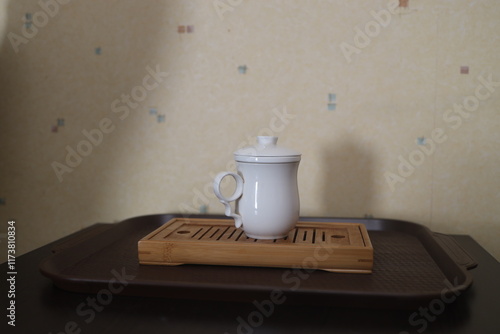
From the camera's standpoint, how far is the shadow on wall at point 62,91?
1.13 metres

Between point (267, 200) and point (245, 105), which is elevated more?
point (245, 105)

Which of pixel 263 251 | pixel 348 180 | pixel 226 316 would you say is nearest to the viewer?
pixel 226 316

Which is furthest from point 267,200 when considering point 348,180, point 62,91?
point 62,91

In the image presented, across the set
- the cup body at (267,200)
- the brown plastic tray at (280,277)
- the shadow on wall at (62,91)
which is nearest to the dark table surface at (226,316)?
the brown plastic tray at (280,277)

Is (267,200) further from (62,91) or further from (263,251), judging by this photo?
(62,91)

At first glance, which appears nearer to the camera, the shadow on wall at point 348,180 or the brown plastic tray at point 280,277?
the brown plastic tray at point 280,277

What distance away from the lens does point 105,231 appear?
0.90m

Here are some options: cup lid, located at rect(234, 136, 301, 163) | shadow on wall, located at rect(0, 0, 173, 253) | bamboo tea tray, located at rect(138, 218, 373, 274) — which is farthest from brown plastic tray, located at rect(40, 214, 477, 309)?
shadow on wall, located at rect(0, 0, 173, 253)

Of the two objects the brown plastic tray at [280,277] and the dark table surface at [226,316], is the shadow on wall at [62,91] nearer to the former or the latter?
the brown plastic tray at [280,277]

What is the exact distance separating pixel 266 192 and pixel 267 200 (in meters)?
0.01

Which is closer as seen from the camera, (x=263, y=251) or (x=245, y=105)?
(x=263, y=251)

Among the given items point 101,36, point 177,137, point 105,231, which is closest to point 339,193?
point 177,137

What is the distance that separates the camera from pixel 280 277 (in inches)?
26.5

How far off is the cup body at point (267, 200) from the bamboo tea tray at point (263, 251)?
21 mm
